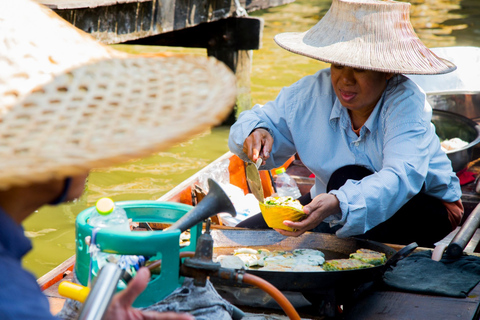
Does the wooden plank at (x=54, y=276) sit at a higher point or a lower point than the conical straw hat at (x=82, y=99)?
lower

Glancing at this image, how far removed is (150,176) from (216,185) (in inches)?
152

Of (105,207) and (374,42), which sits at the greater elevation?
(374,42)

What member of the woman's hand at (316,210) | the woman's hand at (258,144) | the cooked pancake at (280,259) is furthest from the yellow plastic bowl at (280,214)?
the woman's hand at (258,144)

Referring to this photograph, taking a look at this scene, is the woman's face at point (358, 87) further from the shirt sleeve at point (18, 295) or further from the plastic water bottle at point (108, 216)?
the shirt sleeve at point (18, 295)

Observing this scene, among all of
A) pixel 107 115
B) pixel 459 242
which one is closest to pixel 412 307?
pixel 459 242

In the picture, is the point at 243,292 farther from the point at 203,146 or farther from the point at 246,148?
the point at 203,146

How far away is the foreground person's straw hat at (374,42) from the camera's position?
2438mm

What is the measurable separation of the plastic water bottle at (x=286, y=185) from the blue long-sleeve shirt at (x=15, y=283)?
2729 millimetres

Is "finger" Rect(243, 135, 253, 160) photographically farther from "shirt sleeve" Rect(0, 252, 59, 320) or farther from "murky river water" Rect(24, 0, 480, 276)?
"murky river water" Rect(24, 0, 480, 276)

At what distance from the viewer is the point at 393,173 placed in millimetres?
2254

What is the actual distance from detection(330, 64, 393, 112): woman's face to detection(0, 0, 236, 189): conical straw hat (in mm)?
1326

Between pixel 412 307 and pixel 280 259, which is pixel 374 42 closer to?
pixel 280 259

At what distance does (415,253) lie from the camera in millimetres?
2414

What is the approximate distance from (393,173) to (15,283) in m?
1.65
